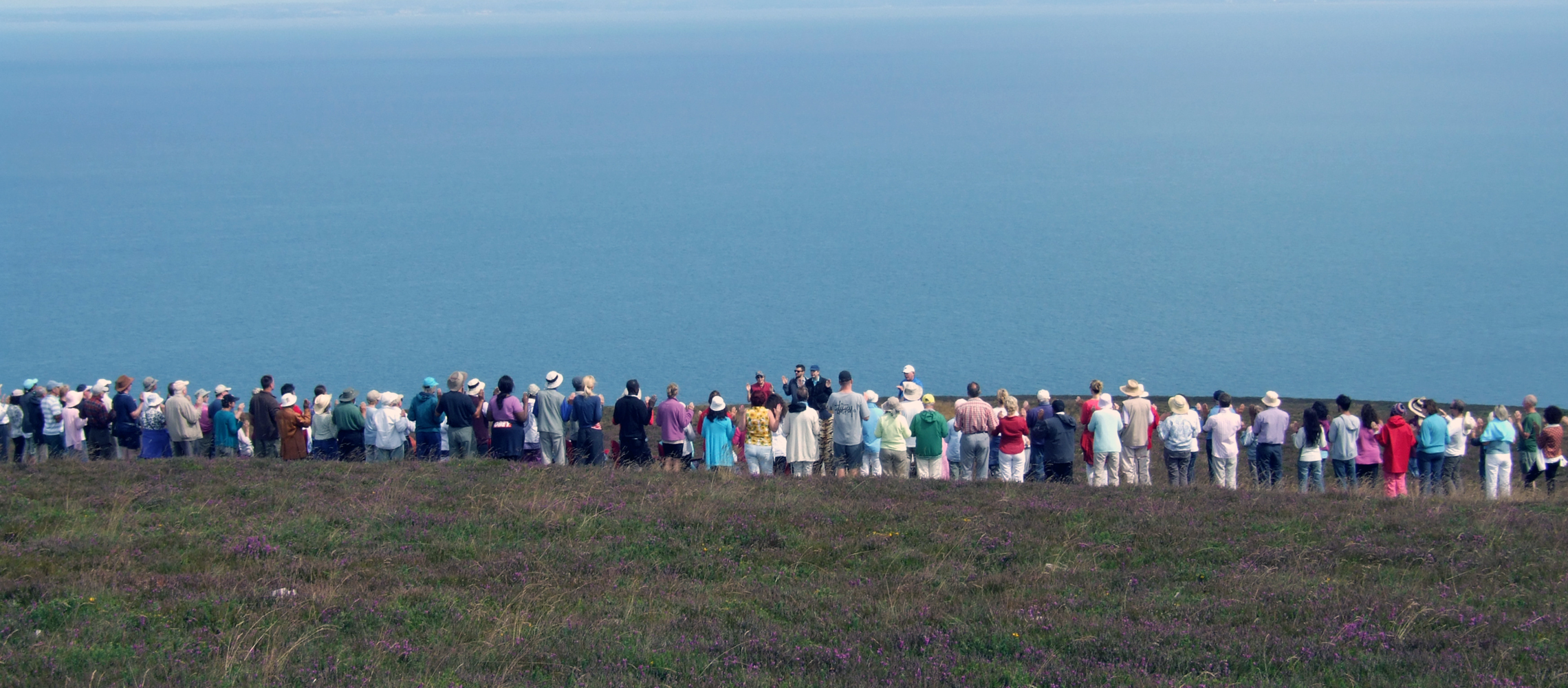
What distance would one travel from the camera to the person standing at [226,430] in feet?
48.6

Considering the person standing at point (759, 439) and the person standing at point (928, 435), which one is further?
the person standing at point (759, 439)

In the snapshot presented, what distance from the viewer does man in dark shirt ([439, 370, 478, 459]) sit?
1427cm

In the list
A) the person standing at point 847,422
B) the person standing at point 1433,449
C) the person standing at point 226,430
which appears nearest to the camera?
the person standing at point 1433,449

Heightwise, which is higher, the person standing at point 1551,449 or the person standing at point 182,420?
the person standing at point 182,420

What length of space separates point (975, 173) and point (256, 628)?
10769cm

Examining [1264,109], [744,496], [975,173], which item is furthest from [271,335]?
[1264,109]

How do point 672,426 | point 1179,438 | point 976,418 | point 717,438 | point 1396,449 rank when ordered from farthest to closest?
1. point 672,426
2. point 717,438
3. point 976,418
4. point 1179,438
5. point 1396,449

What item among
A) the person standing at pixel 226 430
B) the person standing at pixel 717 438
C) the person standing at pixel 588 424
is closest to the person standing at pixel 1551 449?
the person standing at pixel 717 438

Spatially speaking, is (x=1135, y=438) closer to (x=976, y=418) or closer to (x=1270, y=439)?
(x=1270, y=439)

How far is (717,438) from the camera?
14445mm

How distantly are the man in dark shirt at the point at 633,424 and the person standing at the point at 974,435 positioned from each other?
Result: 138 inches

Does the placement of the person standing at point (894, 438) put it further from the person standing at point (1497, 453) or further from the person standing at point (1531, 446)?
the person standing at point (1531, 446)

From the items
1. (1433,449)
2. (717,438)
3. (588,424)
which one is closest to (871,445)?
(717,438)

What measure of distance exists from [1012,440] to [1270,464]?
303 cm
